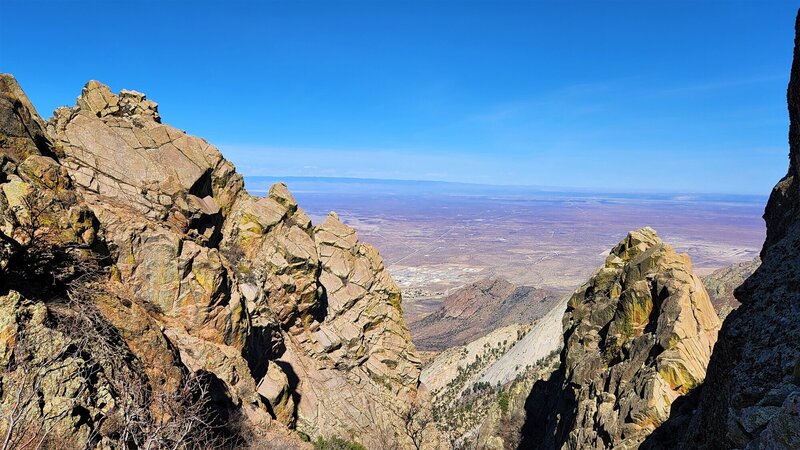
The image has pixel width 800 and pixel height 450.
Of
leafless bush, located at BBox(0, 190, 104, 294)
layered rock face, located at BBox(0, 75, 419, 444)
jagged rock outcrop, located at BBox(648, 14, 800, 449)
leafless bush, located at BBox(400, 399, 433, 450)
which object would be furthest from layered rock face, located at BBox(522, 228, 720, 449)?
leafless bush, located at BBox(0, 190, 104, 294)

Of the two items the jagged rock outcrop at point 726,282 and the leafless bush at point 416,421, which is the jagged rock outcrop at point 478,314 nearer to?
the jagged rock outcrop at point 726,282

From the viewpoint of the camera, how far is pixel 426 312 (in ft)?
459

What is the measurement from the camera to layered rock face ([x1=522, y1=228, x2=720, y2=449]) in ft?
50.3

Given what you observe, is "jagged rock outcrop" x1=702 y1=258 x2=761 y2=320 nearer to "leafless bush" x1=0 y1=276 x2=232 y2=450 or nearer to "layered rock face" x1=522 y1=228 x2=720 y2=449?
"layered rock face" x1=522 y1=228 x2=720 y2=449

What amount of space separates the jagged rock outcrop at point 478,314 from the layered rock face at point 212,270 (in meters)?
61.9

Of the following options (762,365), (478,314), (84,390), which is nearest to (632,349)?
(762,365)

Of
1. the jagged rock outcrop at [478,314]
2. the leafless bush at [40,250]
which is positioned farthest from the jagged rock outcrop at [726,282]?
the leafless bush at [40,250]

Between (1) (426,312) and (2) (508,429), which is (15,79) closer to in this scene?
(2) (508,429)

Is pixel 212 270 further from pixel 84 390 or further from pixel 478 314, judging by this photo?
pixel 478 314

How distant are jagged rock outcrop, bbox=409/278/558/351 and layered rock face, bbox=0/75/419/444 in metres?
61.9

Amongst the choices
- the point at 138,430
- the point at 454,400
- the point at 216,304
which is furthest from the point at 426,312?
the point at 138,430

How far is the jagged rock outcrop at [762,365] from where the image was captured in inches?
257

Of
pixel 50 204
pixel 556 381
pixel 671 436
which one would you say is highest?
pixel 50 204

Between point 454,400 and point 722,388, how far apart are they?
47.5 meters
